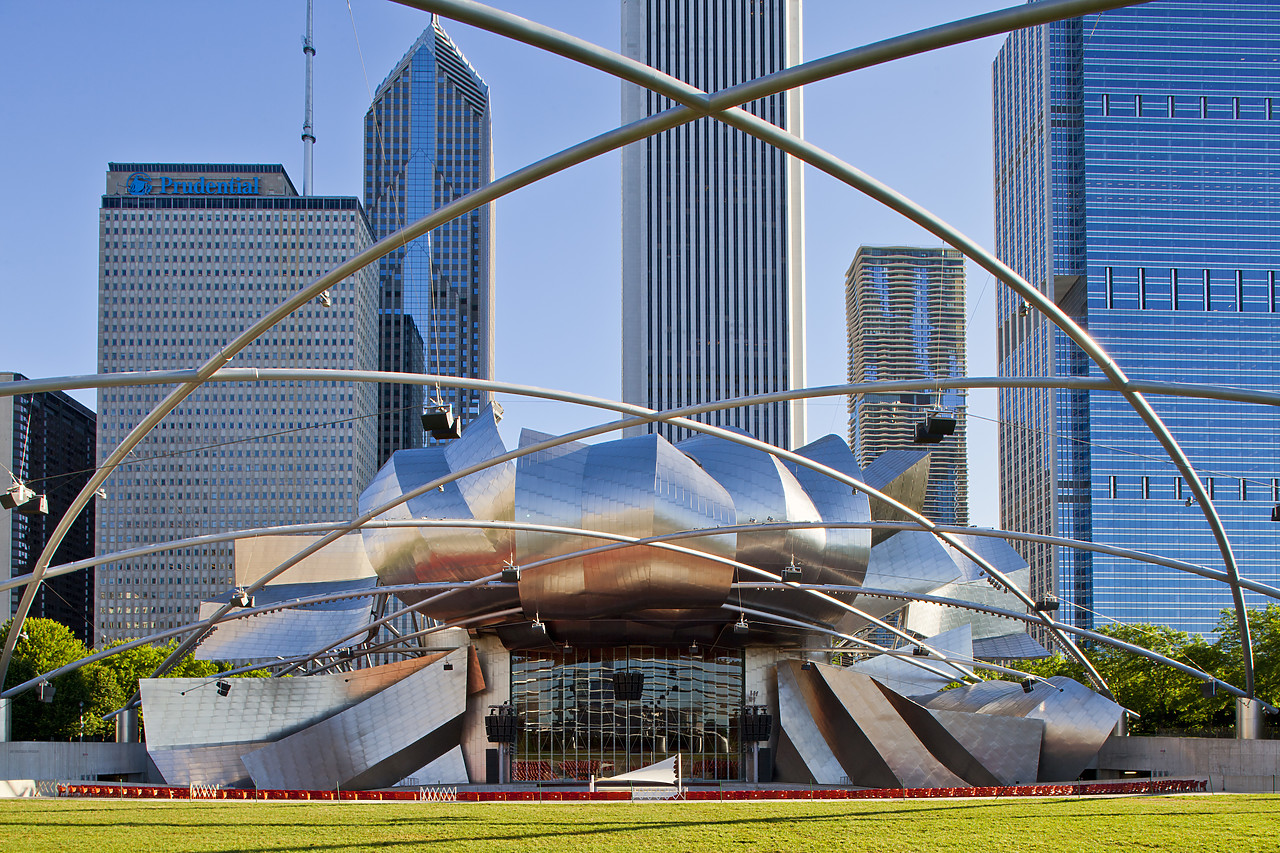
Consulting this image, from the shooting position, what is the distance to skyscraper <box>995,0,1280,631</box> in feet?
419

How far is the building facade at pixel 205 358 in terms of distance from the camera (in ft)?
480

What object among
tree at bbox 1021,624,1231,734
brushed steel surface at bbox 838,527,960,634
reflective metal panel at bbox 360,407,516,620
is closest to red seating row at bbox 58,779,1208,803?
reflective metal panel at bbox 360,407,516,620

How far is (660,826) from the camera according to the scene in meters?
22.5

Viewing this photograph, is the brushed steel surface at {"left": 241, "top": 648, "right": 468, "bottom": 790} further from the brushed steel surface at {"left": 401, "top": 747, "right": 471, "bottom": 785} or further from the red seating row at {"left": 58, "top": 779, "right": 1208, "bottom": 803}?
the red seating row at {"left": 58, "top": 779, "right": 1208, "bottom": 803}

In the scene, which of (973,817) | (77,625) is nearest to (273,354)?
(77,625)

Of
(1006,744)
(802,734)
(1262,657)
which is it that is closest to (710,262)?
(1262,657)

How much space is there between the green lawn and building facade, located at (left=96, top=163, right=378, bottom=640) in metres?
122

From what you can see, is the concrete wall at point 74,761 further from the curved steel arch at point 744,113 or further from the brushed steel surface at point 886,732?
the curved steel arch at point 744,113

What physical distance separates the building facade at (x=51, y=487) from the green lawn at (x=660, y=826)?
4460 inches

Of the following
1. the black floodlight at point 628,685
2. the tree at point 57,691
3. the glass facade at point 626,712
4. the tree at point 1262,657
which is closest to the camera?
the black floodlight at point 628,685

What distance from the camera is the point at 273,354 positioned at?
14675cm

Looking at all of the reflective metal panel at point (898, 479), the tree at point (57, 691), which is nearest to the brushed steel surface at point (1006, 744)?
the reflective metal panel at point (898, 479)

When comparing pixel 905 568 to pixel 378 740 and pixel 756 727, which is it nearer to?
pixel 756 727

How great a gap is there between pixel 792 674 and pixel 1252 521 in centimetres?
9837
